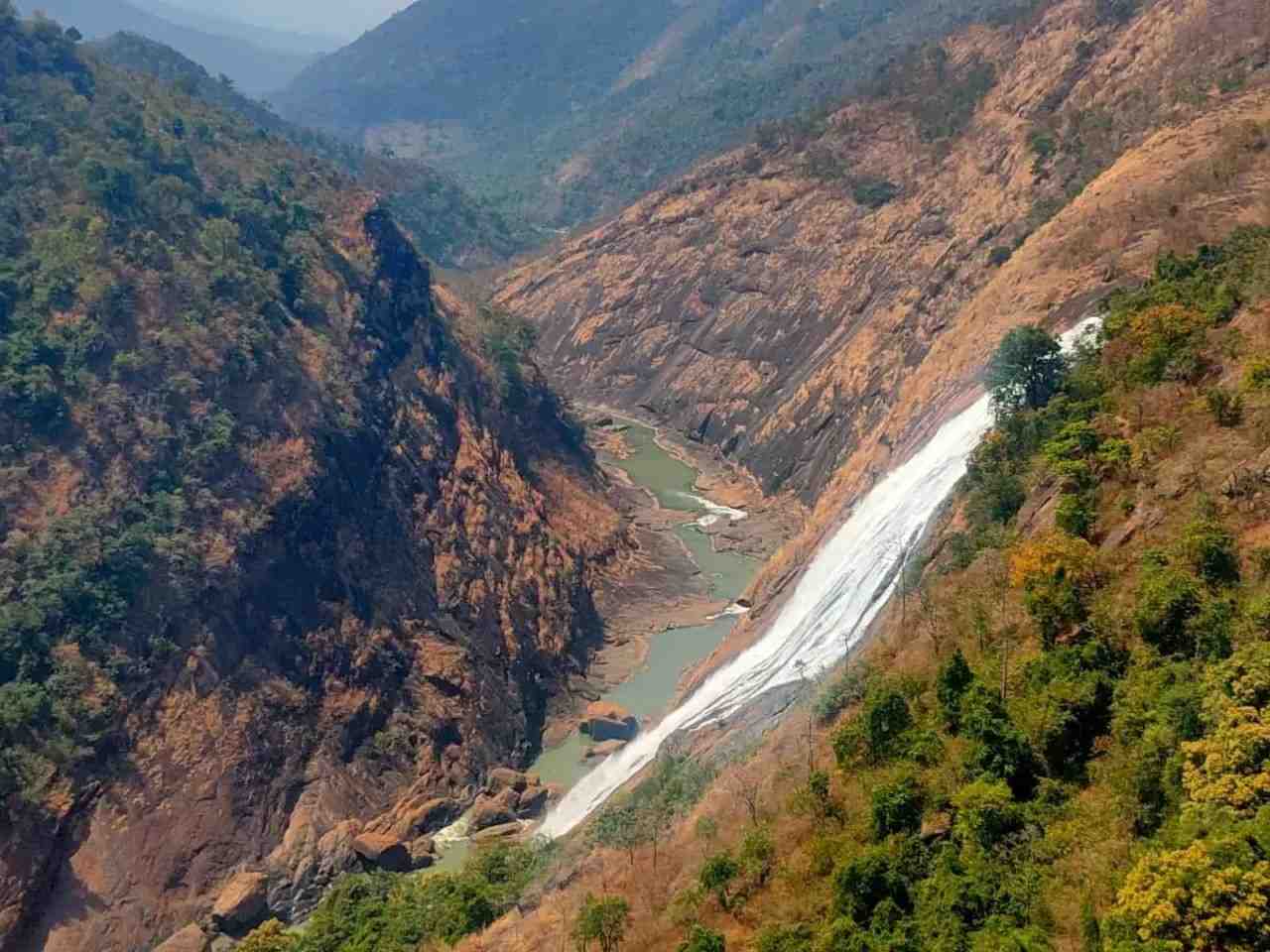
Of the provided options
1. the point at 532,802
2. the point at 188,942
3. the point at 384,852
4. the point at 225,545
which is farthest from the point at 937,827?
the point at 225,545

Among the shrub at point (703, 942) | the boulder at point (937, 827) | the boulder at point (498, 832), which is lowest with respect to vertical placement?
the boulder at point (498, 832)

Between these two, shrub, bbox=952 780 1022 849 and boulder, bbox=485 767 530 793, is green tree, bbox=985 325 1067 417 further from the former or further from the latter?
boulder, bbox=485 767 530 793

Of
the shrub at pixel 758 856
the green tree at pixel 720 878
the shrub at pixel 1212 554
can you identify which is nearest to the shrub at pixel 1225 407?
the shrub at pixel 1212 554

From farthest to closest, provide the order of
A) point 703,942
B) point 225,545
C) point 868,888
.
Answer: point 225,545 < point 703,942 < point 868,888

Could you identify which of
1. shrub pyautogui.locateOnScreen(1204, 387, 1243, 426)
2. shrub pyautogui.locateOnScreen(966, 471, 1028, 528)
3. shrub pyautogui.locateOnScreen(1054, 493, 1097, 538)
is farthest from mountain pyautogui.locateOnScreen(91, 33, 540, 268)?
shrub pyautogui.locateOnScreen(1204, 387, 1243, 426)

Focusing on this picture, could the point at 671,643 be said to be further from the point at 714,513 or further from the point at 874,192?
the point at 874,192

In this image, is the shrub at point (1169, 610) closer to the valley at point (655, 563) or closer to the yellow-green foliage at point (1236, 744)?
the valley at point (655, 563)
